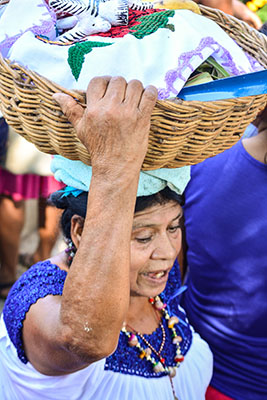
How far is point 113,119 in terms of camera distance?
110cm

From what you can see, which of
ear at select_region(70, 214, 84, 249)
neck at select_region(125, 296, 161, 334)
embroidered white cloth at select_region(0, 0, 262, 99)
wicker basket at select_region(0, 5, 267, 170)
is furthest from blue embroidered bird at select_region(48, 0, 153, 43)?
neck at select_region(125, 296, 161, 334)

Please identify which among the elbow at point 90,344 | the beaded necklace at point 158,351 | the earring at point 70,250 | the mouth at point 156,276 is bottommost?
the beaded necklace at point 158,351

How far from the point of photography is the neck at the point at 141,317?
6.39ft

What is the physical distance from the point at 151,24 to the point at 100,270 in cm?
71

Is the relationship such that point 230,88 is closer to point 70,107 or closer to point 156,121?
point 156,121

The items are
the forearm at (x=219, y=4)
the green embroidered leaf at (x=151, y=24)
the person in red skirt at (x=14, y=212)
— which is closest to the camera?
the green embroidered leaf at (x=151, y=24)

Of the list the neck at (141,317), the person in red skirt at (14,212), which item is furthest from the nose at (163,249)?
the person in red skirt at (14,212)

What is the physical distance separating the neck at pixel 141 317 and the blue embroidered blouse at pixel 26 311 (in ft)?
0.11

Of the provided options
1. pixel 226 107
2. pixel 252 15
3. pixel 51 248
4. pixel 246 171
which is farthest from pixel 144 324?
pixel 252 15

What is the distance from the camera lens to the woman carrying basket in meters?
1.12

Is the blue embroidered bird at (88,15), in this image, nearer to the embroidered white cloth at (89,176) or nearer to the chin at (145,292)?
the embroidered white cloth at (89,176)

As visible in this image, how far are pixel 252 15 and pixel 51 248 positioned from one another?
285 centimetres

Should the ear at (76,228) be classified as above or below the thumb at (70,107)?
below

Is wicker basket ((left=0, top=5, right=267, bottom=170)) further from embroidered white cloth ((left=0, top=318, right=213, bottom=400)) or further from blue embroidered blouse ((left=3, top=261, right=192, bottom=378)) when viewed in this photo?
embroidered white cloth ((left=0, top=318, right=213, bottom=400))
